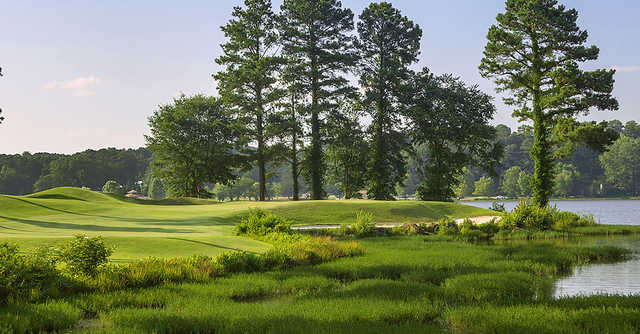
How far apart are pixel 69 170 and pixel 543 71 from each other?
3563 inches

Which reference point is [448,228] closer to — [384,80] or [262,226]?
[262,226]

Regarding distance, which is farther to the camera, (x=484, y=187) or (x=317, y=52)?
(x=484, y=187)

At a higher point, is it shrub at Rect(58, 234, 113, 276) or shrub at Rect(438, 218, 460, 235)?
shrub at Rect(58, 234, 113, 276)

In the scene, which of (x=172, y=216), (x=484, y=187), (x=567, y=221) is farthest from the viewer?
(x=484, y=187)

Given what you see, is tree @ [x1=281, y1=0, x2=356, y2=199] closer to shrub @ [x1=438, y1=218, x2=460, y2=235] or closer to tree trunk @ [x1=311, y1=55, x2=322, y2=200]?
tree trunk @ [x1=311, y1=55, x2=322, y2=200]

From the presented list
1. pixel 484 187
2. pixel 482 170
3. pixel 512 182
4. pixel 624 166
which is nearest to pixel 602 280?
pixel 482 170

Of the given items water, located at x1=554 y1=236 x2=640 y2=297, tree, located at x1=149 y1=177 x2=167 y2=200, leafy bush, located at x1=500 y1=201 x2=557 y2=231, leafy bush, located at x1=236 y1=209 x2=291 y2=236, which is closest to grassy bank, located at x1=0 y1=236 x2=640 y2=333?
water, located at x1=554 y1=236 x2=640 y2=297

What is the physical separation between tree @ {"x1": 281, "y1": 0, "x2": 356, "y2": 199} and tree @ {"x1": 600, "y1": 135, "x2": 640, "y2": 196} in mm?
76227

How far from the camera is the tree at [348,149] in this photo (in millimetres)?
46969

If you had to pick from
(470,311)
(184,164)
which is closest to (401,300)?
(470,311)

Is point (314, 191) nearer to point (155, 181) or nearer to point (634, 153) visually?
point (155, 181)

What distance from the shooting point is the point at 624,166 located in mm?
97188

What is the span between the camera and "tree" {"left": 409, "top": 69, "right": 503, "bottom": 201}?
4741 centimetres

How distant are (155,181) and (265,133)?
5659cm
